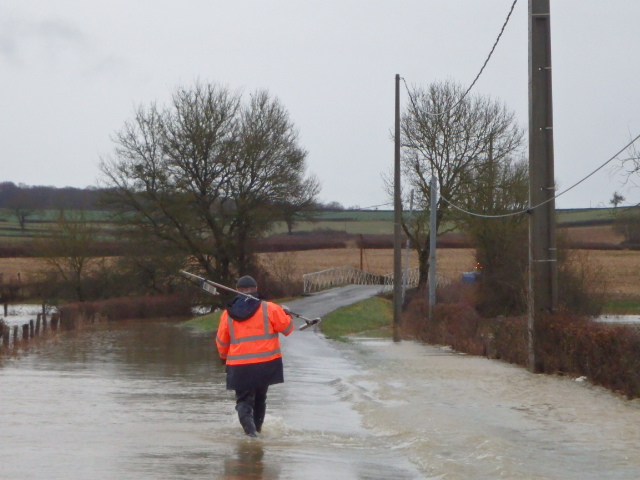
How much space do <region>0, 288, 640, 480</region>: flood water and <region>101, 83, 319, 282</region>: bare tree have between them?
2886 cm

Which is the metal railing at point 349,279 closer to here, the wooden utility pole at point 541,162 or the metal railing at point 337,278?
the metal railing at point 337,278

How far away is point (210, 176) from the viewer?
162 feet

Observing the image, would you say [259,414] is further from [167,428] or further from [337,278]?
[337,278]

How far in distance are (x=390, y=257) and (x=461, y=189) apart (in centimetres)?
3559

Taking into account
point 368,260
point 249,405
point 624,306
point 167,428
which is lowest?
point 624,306

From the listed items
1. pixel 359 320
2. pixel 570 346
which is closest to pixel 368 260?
pixel 359 320

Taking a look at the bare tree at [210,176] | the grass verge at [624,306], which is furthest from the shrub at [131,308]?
the grass verge at [624,306]

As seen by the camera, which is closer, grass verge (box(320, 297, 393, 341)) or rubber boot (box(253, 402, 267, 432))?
rubber boot (box(253, 402, 267, 432))

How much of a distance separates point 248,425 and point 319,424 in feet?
5.07

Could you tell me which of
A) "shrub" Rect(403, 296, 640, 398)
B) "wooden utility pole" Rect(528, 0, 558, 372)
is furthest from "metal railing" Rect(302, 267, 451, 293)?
"wooden utility pole" Rect(528, 0, 558, 372)

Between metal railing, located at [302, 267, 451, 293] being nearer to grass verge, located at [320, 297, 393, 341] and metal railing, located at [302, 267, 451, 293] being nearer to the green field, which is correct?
the green field

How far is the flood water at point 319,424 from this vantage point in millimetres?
8398

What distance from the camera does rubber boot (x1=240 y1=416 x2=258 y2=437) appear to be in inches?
394

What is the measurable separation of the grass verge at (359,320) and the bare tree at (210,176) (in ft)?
23.6
